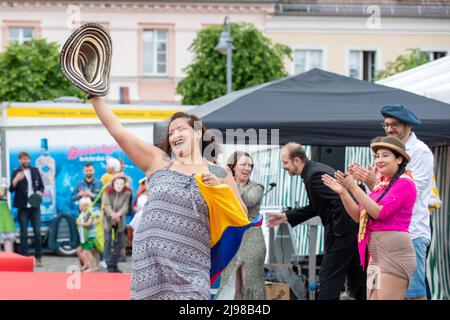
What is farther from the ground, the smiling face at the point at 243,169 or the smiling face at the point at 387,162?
the smiling face at the point at 387,162

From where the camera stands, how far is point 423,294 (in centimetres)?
760

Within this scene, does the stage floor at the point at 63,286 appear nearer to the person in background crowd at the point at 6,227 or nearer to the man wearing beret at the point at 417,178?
the man wearing beret at the point at 417,178

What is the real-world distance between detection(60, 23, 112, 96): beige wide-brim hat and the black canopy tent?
3533 millimetres

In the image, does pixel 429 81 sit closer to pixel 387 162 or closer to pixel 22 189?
pixel 387 162

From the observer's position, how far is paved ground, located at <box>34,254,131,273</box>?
1545cm

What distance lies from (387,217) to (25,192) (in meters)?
10.6

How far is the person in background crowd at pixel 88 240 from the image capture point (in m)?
15.2

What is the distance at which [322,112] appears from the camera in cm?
947

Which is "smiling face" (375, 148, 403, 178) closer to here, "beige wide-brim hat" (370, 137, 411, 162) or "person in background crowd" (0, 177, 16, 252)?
"beige wide-brim hat" (370, 137, 411, 162)

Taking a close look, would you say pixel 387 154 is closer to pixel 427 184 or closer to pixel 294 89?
pixel 427 184

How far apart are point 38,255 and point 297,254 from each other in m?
5.70

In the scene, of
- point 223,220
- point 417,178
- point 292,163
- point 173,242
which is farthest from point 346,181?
point 292,163

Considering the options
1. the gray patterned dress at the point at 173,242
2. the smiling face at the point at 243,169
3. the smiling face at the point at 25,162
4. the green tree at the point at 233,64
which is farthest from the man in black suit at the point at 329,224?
the green tree at the point at 233,64

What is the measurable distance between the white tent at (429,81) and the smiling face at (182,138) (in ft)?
15.6
